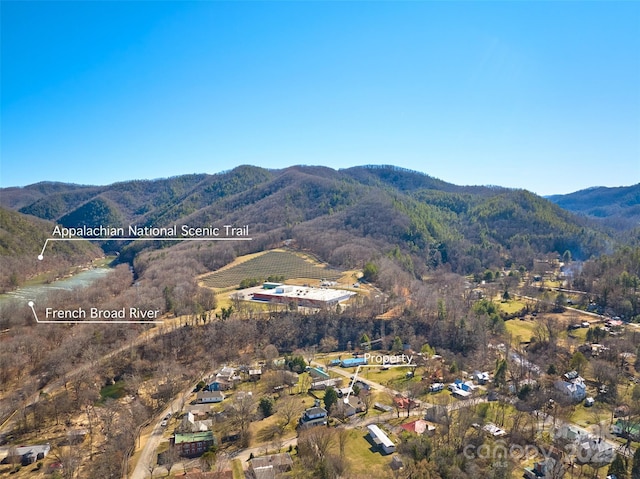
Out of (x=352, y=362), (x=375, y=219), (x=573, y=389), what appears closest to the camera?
(x=573, y=389)

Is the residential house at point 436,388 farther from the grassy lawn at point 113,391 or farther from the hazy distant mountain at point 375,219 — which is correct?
the hazy distant mountain at point 375,219

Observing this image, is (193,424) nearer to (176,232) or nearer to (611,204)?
(176,232)

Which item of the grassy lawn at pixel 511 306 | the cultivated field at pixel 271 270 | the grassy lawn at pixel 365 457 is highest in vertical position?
the cultivated field at pixel 271 270

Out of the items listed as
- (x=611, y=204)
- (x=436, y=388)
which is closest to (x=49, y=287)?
(x=436, y=388)

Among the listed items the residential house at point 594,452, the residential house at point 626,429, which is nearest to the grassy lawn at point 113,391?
the residential house at point 594,452

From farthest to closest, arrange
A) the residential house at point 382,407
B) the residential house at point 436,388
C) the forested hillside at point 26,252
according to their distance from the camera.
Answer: the forested hillside at point 26,252, the residential house at point 436,388, the residential house at point 382,407

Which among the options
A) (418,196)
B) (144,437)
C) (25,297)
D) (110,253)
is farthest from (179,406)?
(418,196)

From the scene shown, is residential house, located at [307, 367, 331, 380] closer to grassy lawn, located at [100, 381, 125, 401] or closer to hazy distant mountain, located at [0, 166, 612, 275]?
grassy lawn, located at [100, 381, 125, 401]
